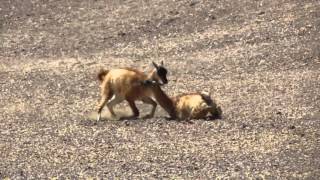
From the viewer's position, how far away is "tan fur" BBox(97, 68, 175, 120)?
1570 centimetres

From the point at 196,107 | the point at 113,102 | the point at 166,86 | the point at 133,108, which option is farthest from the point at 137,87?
the point at 166,86

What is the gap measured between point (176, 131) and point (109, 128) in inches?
49.9

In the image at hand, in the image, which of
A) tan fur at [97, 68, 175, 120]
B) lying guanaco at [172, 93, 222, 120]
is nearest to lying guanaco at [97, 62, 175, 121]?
tan fur at [97, 68, 175, 120]

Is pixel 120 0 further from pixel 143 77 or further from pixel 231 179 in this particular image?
pixel 231 179

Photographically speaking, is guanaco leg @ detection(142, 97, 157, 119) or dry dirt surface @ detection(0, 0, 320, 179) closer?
dry dirt surface @ detection(0, 0, 320, 179)

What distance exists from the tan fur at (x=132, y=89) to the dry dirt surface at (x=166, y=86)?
0.49 m

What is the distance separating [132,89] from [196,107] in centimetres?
142

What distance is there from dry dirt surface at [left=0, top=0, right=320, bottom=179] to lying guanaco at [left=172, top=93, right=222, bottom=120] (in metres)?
0.37

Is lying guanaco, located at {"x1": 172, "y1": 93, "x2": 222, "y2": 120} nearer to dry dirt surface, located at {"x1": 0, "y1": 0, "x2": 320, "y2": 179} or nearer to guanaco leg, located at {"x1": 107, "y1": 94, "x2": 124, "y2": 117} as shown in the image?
dry dirt surface, located at {"x1": 0, "y1": 0, "x2": 320, "y2": 179}

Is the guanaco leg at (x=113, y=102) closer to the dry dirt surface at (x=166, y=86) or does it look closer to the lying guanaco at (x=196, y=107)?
the dry dirt surface at (x=166, y=86)

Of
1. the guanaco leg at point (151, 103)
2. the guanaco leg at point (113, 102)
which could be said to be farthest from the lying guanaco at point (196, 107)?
the guanaco leg at point (113, 102)

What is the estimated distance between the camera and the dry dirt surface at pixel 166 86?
38.3ft

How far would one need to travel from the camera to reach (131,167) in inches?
448

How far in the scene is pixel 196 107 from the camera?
1507 centimetres
